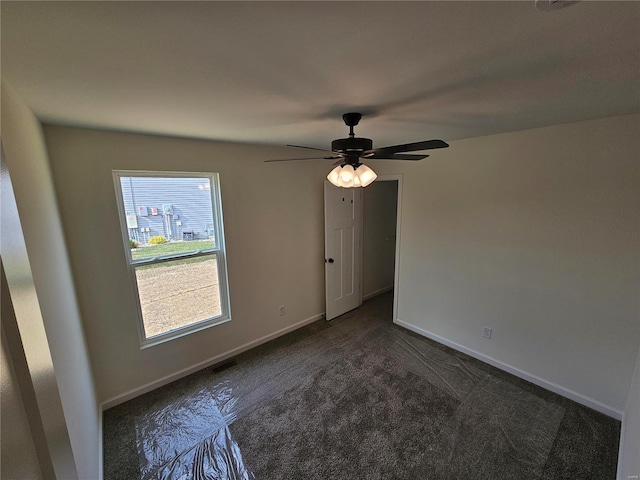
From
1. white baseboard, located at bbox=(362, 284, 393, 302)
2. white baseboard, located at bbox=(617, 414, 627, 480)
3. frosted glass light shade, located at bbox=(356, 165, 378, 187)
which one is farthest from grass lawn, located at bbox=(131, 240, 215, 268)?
white baseboard, located at bbox=(617, 414, 627, 480)


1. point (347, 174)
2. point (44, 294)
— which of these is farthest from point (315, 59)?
point (44, 294)

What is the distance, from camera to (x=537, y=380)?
2.44m

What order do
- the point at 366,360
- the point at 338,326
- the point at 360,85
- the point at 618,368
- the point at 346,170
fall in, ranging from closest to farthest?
the point at 360,85, the point at 346,170, the point at 618,368, the point at 366,360, the point at 338,326

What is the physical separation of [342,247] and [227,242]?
5.40ft

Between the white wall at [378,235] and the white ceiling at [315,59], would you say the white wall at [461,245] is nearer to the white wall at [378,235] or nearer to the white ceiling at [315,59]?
the white ceiling at [315,59]

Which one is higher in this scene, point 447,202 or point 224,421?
point 447,202

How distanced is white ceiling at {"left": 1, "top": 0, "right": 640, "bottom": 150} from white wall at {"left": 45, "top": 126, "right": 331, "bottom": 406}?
1.31ft

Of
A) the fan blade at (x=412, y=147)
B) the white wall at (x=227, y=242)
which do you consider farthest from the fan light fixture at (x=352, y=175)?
the white wall at (x=227, y=242)

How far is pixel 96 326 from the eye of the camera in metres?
2.14

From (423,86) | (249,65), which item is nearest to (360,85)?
(423,86)

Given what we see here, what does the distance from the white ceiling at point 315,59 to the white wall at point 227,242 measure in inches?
15.7

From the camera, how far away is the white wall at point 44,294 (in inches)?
24.4

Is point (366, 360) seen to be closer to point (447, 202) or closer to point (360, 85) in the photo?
point (447, 202)

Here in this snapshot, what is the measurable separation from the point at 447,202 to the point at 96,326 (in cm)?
348
